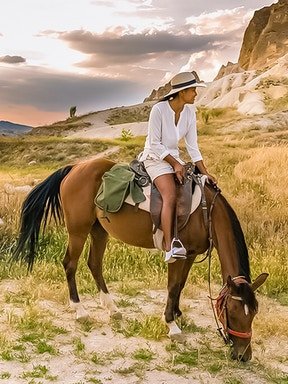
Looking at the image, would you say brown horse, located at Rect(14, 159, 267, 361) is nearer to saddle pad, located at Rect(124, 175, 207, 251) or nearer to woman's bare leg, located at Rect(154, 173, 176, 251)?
saddle pad, located at Rect(124, 175, 207, 251)

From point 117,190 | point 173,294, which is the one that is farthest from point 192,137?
point 173,294

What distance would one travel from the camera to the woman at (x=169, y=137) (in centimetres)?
545

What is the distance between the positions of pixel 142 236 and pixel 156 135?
41.5 inches

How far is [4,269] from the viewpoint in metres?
8.12

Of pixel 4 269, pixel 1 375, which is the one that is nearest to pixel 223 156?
pixel 4 269

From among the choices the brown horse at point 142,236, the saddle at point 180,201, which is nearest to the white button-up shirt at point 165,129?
the saddle at point 180,201

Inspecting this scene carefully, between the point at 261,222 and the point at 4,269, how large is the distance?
4.70 meters

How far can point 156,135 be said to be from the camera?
5594 millimetres

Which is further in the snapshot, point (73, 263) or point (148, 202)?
point (73, 263)

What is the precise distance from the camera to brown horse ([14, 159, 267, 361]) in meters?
4.94

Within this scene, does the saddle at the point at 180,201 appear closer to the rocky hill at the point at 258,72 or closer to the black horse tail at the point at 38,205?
the black horse tail at the point at 38,205

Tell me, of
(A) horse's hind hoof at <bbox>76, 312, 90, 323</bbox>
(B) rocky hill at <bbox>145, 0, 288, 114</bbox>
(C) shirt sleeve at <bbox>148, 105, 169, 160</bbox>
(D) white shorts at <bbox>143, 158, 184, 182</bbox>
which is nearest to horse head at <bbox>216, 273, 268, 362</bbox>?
(D) white shorts at <bbox>143, 158, 184, 182</bbox>

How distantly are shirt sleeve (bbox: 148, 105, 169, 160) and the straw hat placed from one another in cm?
23

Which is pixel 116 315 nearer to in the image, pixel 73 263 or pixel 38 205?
pixel 73 263
